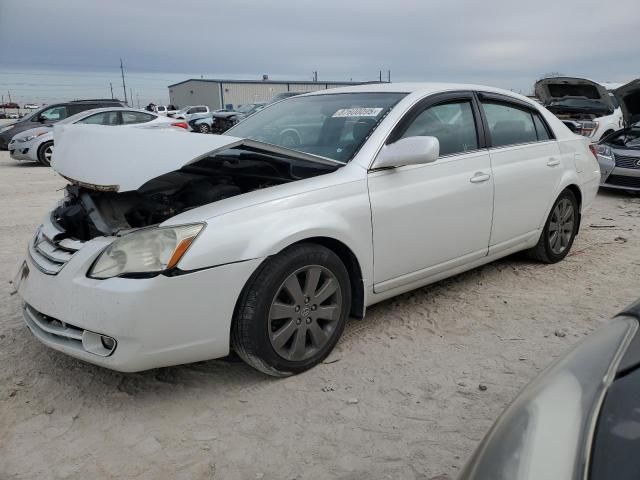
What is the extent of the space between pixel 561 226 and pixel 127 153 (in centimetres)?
365

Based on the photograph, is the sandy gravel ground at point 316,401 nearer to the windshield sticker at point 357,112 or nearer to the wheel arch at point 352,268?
the wheel arch at point 352,268

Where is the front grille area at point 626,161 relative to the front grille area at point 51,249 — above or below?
below

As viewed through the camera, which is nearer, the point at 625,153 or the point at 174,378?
the point at 174,378

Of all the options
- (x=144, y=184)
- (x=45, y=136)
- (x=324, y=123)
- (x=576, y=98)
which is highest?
(x=324, y=123)

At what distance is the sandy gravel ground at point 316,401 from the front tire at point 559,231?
64cm

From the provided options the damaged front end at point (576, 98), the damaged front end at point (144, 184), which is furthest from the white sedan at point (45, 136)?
the damaged front end at point (144, 184)

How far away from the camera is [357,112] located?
343cm

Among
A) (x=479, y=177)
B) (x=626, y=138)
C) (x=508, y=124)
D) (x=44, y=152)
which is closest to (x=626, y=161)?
(x=626, y=138)

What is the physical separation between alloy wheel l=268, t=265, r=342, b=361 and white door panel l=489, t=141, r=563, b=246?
1.55m

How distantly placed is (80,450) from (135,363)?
412 mm

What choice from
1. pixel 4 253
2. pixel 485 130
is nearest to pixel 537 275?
pixel 485 130

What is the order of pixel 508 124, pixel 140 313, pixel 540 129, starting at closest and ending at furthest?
pixel 140 313 < pixel 508 124 < pixel 540 129

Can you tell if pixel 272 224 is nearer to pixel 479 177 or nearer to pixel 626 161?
pixel 479 177

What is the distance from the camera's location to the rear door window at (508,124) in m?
3.92
